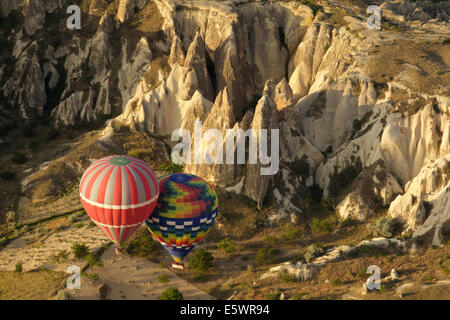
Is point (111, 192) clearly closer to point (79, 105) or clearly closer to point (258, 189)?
point (258, 189)

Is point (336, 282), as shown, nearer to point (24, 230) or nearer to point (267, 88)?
point (267, 88)

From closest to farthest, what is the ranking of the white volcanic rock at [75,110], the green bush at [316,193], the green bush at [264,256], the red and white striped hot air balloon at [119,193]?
the red and white striped hot air balloon at [119,193], the green bush at [264,256], the green bush at [316,193], the white volcanic rock at [75,110]

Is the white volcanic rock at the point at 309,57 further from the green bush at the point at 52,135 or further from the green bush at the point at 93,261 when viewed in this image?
the green bush at the point at 93,261

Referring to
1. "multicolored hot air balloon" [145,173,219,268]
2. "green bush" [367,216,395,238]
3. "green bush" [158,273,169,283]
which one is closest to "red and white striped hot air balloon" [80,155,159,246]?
"multicolored hot air balloon" [145,173,219,268]

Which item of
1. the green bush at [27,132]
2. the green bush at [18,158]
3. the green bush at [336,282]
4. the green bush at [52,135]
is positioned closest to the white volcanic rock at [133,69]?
the green bush at [52,135]

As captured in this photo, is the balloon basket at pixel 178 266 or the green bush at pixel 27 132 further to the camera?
the green bush at pixel 27 132

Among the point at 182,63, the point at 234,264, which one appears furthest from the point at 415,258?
the point at 182,63
